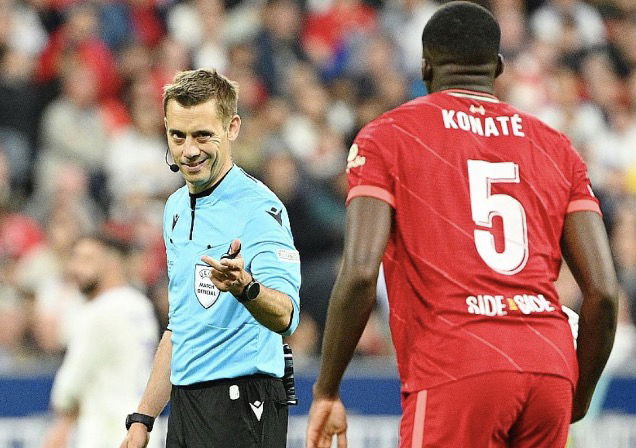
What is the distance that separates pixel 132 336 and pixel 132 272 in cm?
262

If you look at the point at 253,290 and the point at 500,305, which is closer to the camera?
the point at 500,305

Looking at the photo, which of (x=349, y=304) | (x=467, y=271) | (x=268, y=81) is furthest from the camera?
(x=268, y=81)

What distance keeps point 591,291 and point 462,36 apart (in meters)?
0.92

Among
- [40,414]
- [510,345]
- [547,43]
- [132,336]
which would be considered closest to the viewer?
[510,345]

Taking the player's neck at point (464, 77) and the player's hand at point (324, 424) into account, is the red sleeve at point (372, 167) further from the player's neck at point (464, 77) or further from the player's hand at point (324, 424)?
the player's hand at point (324, 424)

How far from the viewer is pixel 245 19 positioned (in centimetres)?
1386

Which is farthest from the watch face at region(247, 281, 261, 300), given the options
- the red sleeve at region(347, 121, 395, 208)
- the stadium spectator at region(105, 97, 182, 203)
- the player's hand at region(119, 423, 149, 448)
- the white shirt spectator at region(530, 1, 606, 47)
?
the white shirt spectator at region(530, 1, 606, 47)

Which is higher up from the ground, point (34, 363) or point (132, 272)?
point (132, 272)

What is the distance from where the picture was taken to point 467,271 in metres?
4.38

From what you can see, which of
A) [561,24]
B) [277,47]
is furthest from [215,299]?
[561,24]

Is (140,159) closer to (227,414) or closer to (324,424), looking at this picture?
(227,414)

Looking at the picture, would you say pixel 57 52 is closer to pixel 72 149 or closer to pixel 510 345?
pixel 72 149

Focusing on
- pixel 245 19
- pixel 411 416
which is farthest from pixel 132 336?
pixel 245 19

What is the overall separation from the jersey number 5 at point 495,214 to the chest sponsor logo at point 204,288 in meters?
1.09
